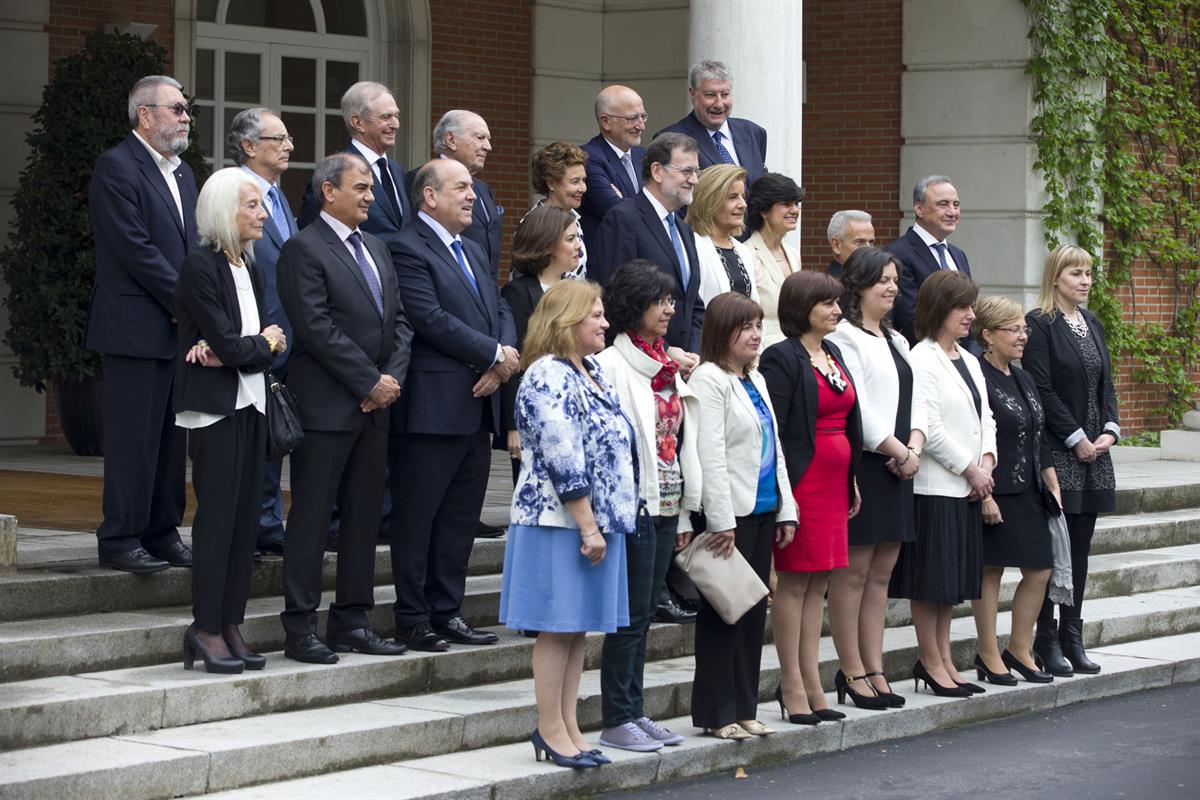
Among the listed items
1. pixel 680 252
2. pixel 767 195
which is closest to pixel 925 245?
pixel 767 195

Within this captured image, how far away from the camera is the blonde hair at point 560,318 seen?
6.21m

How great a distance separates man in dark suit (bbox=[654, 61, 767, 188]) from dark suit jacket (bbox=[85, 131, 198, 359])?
2.36 m

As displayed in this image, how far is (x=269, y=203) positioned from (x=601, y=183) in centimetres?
149

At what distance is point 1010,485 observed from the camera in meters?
8.12

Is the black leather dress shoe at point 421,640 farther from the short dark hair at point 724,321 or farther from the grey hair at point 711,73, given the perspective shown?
the grey hair at point 711,73

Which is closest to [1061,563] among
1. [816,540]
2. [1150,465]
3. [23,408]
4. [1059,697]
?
[1059,697]

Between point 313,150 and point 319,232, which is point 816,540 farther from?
point 313,150

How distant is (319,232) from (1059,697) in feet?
12.4

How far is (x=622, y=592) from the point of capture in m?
6.33

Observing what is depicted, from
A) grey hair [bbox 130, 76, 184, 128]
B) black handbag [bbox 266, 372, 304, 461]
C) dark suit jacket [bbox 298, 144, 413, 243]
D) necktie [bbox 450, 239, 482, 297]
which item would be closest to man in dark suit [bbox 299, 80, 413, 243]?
dark suit jacket [bbox 298, 144, 413, 243]

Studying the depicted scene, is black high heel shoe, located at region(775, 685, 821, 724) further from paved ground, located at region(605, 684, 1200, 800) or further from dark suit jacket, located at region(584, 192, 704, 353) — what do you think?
dark suit jacket, located at region(584, 192, 704, 353)

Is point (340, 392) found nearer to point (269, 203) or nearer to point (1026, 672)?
point (269, 203)

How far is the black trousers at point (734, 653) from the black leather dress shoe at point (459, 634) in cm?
83

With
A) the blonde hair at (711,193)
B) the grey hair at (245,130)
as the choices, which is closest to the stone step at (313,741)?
the blonde hair at (711,193)
